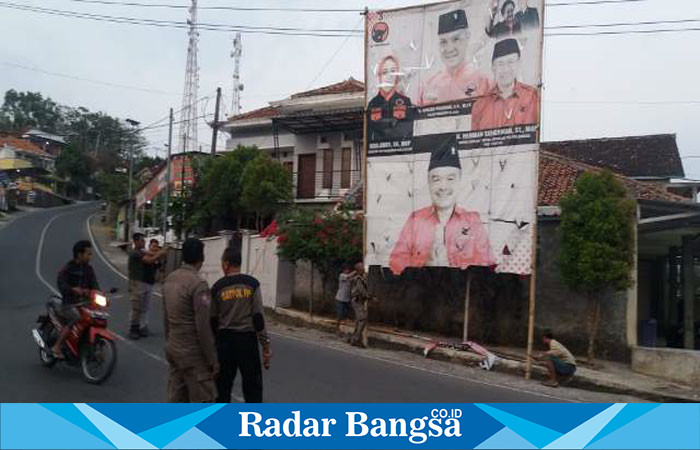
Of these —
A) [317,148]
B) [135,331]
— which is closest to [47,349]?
[135,331]

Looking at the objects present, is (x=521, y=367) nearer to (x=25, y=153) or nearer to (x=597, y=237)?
(x=597, y=237)

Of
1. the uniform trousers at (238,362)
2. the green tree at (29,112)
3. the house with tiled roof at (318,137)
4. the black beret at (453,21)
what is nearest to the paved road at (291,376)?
the uniform trousers at (238,362)

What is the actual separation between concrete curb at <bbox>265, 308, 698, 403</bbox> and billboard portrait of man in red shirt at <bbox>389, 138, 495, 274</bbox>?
1.76 meters

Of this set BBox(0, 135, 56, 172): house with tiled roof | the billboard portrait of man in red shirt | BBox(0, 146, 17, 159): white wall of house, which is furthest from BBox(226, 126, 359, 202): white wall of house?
BBox(0, 146, 17, 159): white wall of house

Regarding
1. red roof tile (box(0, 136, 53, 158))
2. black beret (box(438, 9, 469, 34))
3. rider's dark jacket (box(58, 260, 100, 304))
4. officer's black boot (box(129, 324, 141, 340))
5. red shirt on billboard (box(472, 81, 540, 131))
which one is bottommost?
officer's black boot (box(129, 324, 141, 340))

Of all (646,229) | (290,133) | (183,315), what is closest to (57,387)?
(183,315)

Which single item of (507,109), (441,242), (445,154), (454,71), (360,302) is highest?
(454,71)

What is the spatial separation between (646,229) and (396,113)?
5552 mm

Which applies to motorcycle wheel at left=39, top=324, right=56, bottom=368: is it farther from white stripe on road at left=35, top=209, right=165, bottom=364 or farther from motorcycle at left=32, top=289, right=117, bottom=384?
white stripe on road at left=35, top=209, right=165, bottom=364

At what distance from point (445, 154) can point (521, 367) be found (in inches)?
171

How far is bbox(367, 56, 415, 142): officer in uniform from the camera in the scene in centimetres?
1387

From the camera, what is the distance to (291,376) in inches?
385

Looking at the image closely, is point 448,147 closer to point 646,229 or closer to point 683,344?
point 646,229

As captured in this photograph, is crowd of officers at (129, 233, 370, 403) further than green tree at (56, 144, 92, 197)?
No
